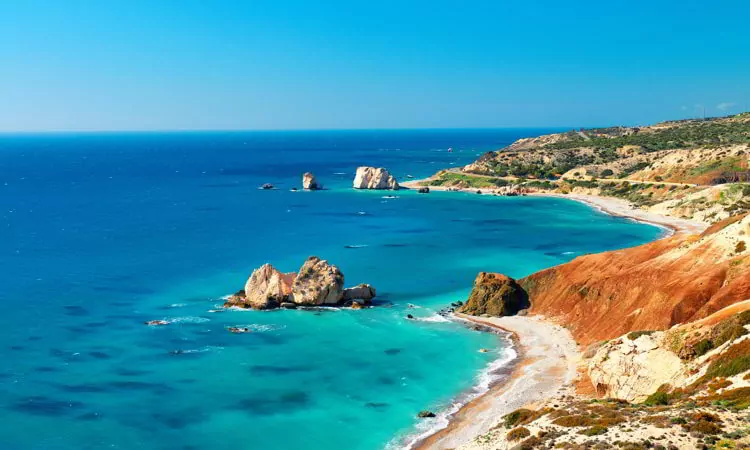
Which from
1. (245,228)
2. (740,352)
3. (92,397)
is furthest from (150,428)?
(245,228)

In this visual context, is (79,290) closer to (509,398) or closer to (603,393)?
(509,398)

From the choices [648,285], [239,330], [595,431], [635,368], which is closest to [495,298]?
[648,285]

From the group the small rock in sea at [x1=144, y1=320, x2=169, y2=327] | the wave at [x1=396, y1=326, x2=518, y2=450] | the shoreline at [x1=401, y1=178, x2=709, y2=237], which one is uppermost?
the shoreline at [x1=401, y1=178, x2=709, y2=237]

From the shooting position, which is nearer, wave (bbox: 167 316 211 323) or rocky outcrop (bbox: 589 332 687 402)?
rocky outcrop (bbox: 589 332 687 402)

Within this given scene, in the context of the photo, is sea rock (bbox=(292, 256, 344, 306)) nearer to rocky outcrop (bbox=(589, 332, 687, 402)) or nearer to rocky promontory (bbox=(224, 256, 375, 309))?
rocky promontory (bbox=(224, 256, 375, 309))

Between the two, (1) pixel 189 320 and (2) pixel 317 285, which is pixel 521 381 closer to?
(2) pixel 317 285

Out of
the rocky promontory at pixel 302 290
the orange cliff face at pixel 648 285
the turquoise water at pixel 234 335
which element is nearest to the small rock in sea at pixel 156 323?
the turquoise water at pixel 234 335

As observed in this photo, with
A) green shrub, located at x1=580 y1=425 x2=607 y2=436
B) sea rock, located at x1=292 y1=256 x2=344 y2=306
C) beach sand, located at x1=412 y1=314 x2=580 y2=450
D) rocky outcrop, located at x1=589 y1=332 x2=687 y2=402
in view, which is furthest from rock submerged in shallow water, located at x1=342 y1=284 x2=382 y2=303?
green shrub, located at x1=580 y1=425 x2=607 y2=436
